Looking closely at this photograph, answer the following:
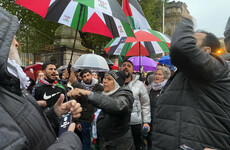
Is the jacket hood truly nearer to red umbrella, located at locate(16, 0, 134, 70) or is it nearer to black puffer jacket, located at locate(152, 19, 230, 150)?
black puffer jacket, located at locate(152, 19, 230, 150)

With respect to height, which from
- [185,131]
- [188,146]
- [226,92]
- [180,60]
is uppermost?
[180,60]

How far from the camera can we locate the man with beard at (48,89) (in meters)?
3.94

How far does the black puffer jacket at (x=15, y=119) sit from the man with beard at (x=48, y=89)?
2842mm

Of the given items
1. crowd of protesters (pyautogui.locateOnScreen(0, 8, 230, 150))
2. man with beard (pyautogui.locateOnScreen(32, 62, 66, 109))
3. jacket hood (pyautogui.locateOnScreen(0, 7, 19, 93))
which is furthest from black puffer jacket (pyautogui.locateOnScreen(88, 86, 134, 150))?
jacket hood (pyautogui.locateOnScreen(0, 7, 19, 93))

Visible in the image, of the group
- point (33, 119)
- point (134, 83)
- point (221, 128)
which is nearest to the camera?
point (33, 119)

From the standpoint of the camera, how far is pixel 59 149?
1028 millimetres

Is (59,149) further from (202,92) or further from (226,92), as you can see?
(226,92)

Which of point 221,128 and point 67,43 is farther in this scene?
point 67,43

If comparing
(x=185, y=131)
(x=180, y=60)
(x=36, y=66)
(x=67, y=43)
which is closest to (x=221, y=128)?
(x=185, y=131)

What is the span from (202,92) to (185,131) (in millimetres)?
342

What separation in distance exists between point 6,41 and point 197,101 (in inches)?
55.2

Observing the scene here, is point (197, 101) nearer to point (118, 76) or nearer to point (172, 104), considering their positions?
point (172, 104)

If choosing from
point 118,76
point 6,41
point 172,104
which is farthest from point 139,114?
point 6,41

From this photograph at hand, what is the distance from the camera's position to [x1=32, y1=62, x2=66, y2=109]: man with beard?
3.94 m
